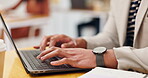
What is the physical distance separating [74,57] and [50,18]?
3.37m

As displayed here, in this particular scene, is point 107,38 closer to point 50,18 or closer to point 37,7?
point 37,7

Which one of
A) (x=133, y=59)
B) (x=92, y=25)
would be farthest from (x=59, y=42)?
(x=92, y=25)

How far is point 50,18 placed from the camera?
4.37m

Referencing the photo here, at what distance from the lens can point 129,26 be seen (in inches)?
52.7

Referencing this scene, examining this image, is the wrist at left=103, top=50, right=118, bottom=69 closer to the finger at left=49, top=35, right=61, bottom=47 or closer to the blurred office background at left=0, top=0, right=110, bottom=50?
the finger at left=49, top=35, right=61, bottom=47

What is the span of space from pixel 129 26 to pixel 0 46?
689mm

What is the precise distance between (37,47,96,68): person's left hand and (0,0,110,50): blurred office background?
1986 mm

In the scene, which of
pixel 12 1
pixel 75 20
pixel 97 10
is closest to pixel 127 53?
pixel 12 1

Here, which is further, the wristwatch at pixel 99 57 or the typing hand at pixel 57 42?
the typing hand at pixel 57 42

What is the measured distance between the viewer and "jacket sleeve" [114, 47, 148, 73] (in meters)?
0.98

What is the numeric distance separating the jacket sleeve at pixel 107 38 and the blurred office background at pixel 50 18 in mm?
1694

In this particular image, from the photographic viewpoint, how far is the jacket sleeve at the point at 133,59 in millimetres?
981

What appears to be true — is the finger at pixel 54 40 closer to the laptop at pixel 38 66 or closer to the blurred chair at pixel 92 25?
the laptop at pixel 38 66

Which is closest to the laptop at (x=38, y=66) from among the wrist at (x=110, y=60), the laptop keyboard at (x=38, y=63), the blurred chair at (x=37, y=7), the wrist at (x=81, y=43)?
the laptop keyboard at (x=38, y=63)
